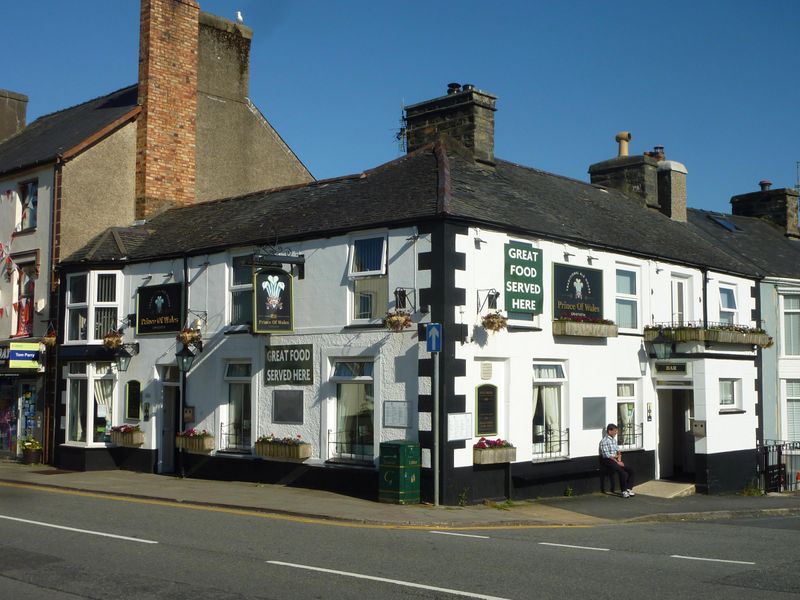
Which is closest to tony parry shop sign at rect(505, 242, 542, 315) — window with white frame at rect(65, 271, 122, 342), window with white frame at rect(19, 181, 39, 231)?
window with white frame at rect(65, 271, 122, 342)

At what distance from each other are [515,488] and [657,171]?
44.8ft

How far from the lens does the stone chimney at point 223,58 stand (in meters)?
28.0

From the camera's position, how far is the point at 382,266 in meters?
18.1

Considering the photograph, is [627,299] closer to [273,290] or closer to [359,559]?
[273,290]

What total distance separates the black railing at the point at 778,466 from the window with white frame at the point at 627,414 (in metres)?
4.72

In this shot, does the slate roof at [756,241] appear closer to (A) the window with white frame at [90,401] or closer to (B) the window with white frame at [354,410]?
(B) the window with white frame at [354,410]

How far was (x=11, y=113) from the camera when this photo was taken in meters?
32.7

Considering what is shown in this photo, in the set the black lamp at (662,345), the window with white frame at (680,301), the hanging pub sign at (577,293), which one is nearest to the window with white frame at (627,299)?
the black lamp at (662,345)

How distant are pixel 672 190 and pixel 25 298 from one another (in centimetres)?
1901

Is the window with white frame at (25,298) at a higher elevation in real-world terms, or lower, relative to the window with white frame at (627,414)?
higher

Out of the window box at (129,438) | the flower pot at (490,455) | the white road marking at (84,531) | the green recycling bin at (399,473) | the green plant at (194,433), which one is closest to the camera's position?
the white road marking at (84,531)

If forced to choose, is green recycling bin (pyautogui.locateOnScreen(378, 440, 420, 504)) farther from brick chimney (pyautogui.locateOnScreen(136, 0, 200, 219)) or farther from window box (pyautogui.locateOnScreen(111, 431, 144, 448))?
brick chimney (pyautogui.locateOnScreen(136, 0, 200, 219))

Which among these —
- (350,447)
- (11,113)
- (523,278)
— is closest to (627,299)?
(523,278)

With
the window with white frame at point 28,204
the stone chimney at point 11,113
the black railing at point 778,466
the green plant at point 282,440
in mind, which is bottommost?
the black railing at point 778,466
